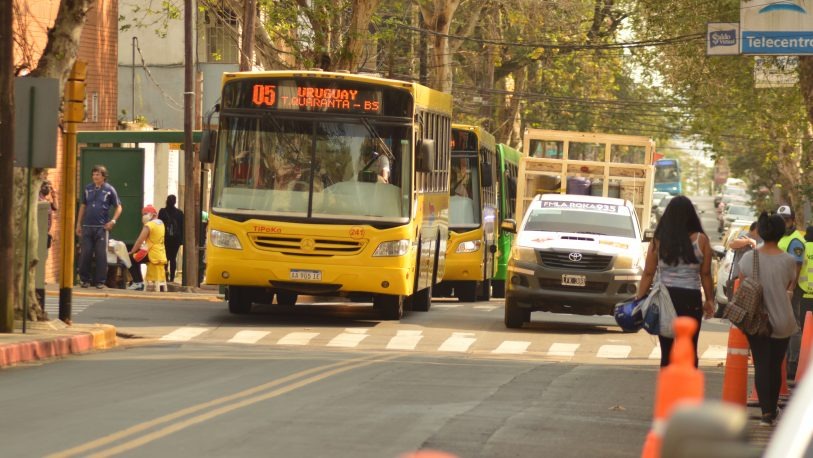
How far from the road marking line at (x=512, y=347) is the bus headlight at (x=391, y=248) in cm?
193

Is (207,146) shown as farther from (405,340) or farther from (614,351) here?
(614,351)

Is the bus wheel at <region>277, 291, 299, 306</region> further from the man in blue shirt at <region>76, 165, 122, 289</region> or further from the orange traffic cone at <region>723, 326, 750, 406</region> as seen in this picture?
the orange traffic cone at <region>723, 326, 750, 406</region>

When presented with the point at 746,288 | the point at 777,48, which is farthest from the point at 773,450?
the point at 777,48

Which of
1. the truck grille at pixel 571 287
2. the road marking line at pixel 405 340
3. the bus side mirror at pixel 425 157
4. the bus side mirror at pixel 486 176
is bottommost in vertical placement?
the road marking line at pixel 405 340

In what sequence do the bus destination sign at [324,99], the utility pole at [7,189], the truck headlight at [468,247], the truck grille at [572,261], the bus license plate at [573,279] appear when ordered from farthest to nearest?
the truck headlight at [468,247], the truck grille at [572,261], the bus license plate at [573,279], the bus destination sign at [324,99], the utility pole at [7,189]

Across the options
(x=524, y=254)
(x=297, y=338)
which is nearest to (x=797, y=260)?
(x=297, y=338)

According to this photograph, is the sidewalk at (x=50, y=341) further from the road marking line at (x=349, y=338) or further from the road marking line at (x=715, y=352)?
the road marking line at (x=715, y=352)

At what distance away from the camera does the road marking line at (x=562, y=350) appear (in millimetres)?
18828

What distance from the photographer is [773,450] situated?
3053 mm

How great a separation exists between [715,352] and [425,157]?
15.4ft

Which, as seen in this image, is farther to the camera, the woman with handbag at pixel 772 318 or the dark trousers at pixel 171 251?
the dark trousers at pixel 171 251

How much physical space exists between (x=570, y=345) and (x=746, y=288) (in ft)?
27.9

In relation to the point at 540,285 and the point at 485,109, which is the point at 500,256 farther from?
the point at 485,109

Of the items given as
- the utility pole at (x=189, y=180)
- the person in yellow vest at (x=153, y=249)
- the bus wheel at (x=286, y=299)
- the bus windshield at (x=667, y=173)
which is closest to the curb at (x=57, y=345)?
the bus wheel at (x=286, y=299)
